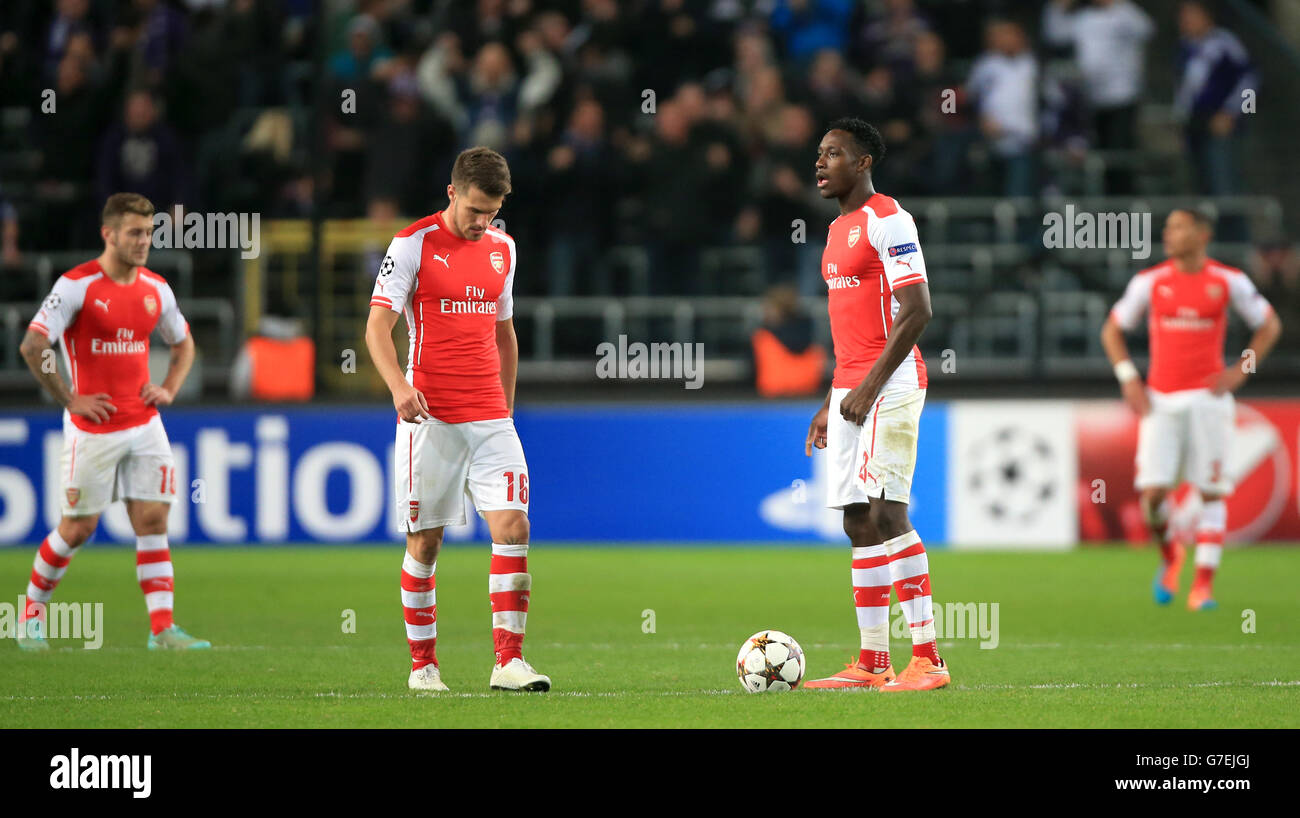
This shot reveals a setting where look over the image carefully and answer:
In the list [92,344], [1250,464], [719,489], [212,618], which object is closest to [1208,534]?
[1250,464]

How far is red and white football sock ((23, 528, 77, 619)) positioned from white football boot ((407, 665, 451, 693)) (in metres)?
2.76

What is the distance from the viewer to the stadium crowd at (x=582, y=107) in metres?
16.8

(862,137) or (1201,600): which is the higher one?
(862,137)

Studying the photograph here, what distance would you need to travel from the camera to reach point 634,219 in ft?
55.3

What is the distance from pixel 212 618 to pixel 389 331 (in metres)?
3.95

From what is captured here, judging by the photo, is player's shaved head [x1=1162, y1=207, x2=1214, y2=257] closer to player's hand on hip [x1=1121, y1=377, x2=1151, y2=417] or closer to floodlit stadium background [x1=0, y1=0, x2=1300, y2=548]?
player's hand on hip [x1=1121, y1=377, x2=1151, y2=417]

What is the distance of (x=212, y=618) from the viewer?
10.7 metres

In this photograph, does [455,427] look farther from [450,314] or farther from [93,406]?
[93,406]

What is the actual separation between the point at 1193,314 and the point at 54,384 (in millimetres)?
6829

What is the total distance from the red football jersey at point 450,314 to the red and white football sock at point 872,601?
1.61 meters

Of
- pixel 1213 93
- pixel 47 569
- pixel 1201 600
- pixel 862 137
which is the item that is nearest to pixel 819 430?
pixel 862 137

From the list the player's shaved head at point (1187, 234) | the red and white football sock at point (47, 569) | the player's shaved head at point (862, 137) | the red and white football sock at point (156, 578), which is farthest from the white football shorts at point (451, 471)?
the player's shaved head at point (1187, 234)

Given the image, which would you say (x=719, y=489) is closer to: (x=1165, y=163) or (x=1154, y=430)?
(x=1154, y=430)

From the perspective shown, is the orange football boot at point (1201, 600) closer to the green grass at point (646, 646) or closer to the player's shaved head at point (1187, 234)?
the green grass at point (646, 646)
